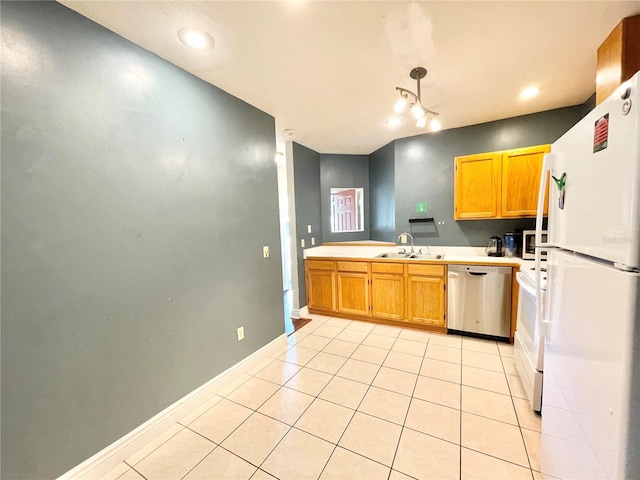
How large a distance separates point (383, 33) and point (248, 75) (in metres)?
1.02

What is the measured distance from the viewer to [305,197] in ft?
12.1

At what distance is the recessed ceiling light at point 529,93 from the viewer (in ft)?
7.21

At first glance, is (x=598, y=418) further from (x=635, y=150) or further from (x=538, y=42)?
(x=538, y=42)

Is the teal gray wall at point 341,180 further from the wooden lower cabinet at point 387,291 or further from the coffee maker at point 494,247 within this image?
the coffee maker at point 494,247

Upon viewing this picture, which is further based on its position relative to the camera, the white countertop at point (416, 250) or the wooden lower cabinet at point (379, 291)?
the wooden lower cabinet at point (379, 291)

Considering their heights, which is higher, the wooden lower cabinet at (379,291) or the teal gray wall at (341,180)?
Result: the teal gray wall at (341,180)

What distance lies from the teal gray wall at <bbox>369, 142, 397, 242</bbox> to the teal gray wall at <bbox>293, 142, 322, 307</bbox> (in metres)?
0.90

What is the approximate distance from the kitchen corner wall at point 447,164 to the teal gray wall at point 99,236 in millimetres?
2372

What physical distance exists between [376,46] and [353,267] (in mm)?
2332

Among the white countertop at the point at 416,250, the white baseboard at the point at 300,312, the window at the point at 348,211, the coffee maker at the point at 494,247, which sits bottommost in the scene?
the white baseboard at the point at 300,312

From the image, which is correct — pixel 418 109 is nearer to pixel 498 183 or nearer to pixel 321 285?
pixel 498 183

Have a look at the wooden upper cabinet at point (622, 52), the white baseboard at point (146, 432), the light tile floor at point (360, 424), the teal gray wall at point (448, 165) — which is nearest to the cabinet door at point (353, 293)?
the light tile floor at point (360, 424)

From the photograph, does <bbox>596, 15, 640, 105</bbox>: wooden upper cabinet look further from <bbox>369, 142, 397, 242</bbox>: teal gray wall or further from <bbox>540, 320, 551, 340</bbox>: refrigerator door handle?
<bbox>369, 142, 397, 242</bbox>: teal gray wall

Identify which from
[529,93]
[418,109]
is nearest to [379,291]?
[418,109]
